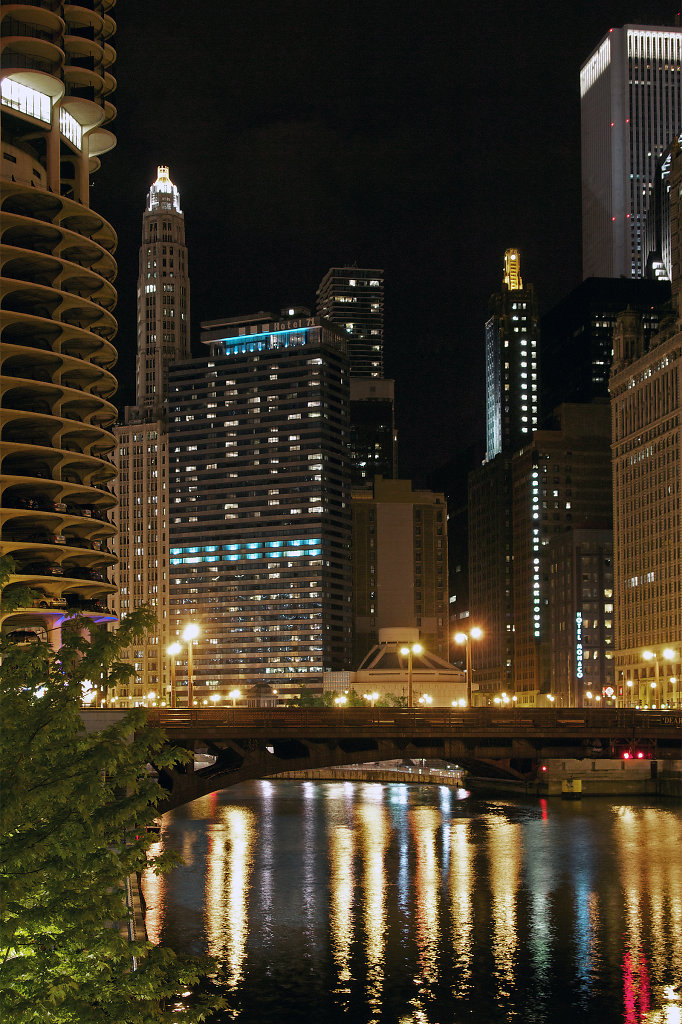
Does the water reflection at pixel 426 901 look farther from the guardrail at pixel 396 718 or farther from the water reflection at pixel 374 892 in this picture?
the guardrail at pixel 396 718

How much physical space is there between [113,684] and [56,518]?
8384 cm

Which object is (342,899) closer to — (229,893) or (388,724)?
(229,893)

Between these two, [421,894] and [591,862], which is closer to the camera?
[421,894]

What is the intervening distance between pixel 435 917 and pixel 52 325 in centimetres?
6343

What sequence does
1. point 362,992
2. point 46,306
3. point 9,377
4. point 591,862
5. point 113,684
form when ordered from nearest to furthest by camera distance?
point 113,684
point 362,992
point 591,862
point 9,377
point 46,306

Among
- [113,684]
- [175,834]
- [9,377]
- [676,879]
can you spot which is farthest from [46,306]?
[113,684]

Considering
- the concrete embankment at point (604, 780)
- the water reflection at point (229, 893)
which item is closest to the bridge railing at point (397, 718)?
the water reflection at point (229, 893)

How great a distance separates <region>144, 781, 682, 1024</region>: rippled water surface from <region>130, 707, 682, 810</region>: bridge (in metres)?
7.44

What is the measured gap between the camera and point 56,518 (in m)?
111

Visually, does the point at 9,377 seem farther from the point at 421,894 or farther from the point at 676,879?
the point at 676,879

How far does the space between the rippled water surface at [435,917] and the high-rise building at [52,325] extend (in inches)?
1068

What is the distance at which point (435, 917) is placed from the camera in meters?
73.8

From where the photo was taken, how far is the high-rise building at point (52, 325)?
365ft

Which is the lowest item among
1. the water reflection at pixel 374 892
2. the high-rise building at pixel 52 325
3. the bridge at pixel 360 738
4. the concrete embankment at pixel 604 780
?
the water reflection at pixel 374 892
